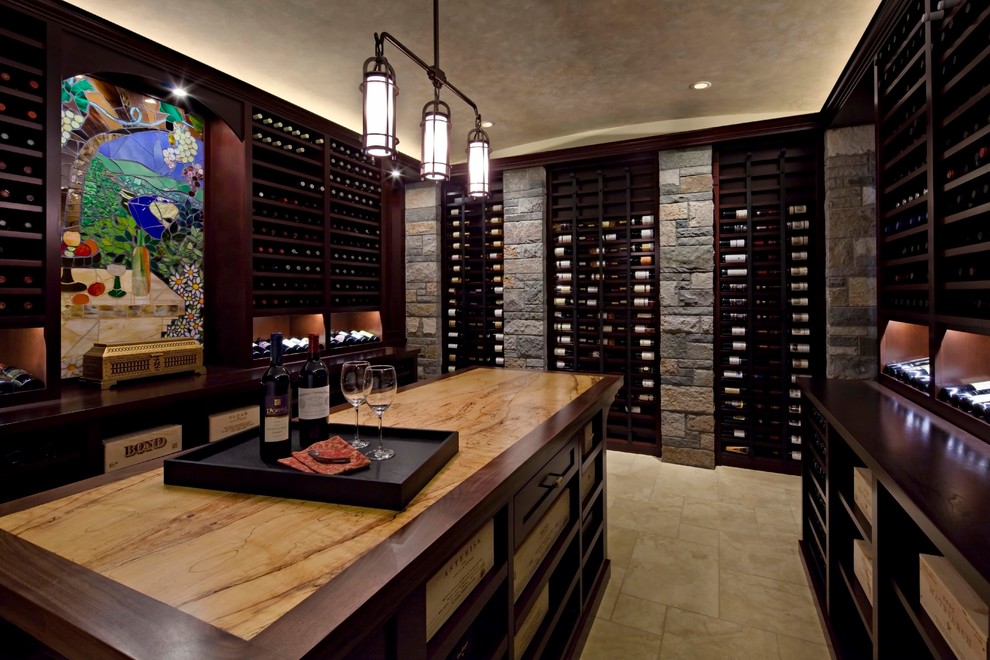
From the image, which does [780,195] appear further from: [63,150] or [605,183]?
[63,150]

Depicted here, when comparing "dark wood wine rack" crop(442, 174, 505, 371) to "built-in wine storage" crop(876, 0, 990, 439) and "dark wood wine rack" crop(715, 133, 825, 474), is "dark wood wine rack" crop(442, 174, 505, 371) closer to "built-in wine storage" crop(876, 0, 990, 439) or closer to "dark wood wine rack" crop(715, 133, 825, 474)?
"dark wood wine rack" crop(715, 133, 825, 474)

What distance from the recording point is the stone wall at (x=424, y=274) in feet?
17.9

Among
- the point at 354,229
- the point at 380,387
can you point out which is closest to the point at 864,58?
the point at 380,387

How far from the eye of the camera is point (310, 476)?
1047 millimetres

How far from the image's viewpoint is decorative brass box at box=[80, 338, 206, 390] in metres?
2.70

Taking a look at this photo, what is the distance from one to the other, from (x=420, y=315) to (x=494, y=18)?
323cm

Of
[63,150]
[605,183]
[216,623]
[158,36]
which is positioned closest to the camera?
[216,623]

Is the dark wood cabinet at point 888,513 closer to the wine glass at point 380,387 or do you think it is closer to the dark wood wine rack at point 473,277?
the wine glass at point 380,387

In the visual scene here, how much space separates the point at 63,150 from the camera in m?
2.78

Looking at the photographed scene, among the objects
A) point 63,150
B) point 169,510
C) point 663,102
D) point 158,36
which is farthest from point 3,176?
point 663,102

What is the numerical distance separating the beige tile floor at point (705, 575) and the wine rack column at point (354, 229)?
280 cm

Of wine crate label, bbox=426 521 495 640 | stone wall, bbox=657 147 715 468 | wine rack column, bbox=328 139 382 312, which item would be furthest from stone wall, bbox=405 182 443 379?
wine crate label, bbox=426 521 495 640

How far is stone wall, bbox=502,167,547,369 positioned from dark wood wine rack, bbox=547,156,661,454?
0.41ft

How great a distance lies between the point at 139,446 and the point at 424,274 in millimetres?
3391
